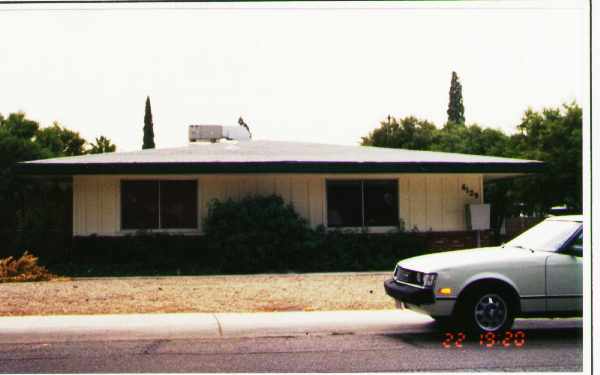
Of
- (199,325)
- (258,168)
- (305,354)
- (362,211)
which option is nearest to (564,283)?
(305,354)

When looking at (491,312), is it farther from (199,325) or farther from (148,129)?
(148,129)

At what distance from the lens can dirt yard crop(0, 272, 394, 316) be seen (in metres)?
11.9

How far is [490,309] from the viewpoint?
30.4 feet

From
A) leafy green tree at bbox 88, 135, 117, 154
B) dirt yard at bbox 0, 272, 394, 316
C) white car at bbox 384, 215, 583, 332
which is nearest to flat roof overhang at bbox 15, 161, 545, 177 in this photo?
dirt yard at bbox 0, 272, 394, 316

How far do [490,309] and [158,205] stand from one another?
418 inches

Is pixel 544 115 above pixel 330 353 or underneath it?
above

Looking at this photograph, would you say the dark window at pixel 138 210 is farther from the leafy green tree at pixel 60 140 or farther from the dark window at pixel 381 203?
the leafy green tree at pixel 60 140

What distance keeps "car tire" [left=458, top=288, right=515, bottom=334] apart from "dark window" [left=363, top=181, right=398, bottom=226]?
9.60 meters

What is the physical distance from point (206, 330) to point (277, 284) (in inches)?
202

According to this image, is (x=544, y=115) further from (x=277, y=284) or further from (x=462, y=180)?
(x=277, y=284)

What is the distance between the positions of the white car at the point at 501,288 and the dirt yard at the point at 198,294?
8.83 ft

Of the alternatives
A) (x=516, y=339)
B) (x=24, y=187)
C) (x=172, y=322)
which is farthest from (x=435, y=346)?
(x=24, y=187)

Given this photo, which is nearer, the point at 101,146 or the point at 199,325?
the point at 199,325

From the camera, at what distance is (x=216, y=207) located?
1784 centimetres
